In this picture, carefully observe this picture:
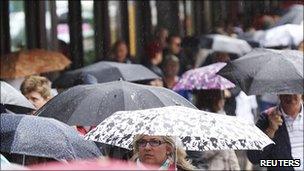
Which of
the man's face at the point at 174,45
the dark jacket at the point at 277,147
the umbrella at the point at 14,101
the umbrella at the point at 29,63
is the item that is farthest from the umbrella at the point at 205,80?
the man's face at the point at 174,45

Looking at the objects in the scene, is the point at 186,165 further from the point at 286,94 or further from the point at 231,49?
the point at 231,49

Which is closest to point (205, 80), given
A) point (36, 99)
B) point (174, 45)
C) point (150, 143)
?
point (36, 99)

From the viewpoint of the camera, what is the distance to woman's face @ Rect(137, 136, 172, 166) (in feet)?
18.2

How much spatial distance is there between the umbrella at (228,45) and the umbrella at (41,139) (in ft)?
29.3

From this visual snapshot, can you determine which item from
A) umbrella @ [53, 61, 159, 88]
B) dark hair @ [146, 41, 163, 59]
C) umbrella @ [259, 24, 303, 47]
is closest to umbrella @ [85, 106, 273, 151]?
umbrella @ [53, 61, 159, 88]

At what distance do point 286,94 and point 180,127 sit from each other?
8.48 ft

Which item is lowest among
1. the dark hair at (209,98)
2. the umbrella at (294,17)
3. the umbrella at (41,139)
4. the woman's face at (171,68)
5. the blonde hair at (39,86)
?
the woman's face at (171,68)

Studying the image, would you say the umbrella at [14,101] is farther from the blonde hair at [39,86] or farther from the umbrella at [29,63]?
the umbrella at [29,63]

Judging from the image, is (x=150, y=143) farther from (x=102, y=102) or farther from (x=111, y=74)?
(x=111, y=74)

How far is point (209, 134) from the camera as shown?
5.43m

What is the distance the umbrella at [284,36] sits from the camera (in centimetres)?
1351

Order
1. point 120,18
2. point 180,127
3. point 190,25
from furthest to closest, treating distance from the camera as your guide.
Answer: point 190,25 < point 120,18 < point 180,127

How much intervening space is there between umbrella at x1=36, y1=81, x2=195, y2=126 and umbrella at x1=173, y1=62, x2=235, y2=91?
243 cm

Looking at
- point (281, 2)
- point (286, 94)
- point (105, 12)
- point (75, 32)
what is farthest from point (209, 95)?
point (281, 2)
